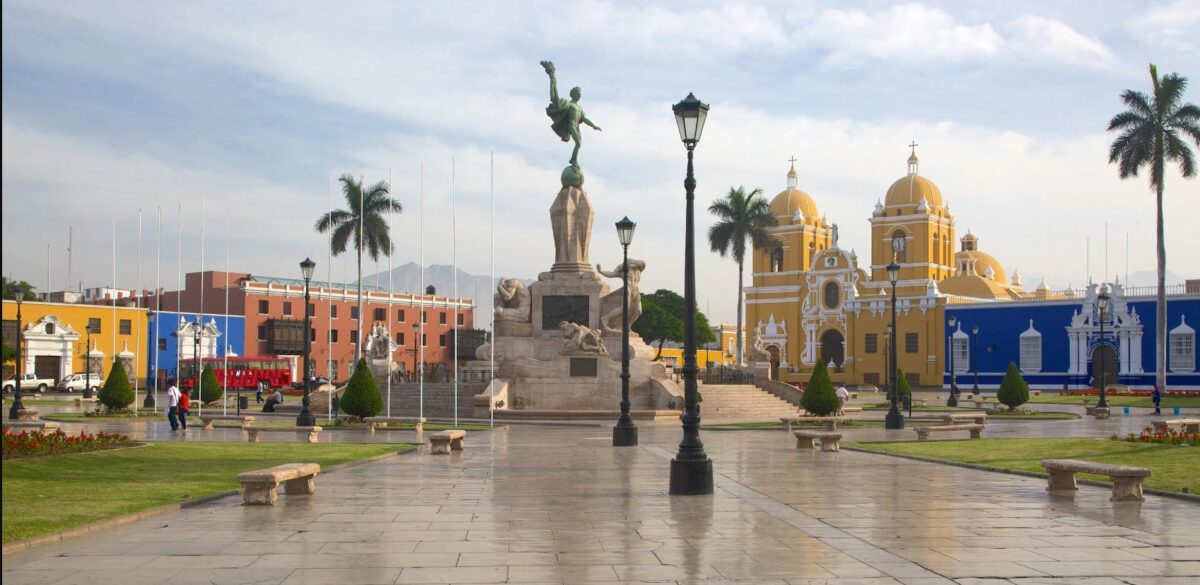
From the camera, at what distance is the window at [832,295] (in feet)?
275

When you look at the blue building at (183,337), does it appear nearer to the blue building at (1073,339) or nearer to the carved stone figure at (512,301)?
the carved stone figure at (512,301)

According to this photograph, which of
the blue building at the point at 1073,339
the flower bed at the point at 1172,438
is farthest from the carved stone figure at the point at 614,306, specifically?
the blue building at the point at 1073,339

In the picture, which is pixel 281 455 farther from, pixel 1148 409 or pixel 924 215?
pixel 924 215

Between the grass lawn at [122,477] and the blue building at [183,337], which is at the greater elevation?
the blue building at [183,337]

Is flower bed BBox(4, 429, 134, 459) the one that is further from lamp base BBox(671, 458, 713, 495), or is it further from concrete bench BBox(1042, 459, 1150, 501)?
concrete bench BBox(1042, 459, 1150, 501)

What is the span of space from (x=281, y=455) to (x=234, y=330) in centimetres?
5939

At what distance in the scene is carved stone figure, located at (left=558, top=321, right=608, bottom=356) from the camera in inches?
1410

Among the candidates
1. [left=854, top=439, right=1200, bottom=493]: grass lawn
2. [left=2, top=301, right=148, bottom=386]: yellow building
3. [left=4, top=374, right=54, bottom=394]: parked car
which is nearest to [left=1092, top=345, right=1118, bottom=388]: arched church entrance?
[left=854, top=439, right=1200, bottom=493]: grass lawn

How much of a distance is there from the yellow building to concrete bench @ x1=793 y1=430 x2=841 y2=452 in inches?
2016

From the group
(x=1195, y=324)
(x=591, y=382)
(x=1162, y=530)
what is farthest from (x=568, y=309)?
(x=1195, y=324)

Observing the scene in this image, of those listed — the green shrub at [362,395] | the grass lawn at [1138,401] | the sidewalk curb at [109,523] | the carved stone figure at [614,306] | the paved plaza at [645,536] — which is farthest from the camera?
the grass lawn at [1138,401]

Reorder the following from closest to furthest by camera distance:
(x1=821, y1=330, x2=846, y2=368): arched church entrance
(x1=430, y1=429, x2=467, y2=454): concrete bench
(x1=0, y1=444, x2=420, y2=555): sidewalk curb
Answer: (x1=0, y1=444, x2=420, y2=555): sidewalk curb
(x1=430, y1=429, x2=467, y2=454): concrete bench
(x1=821, y1=330, x2=846, y2=368): arched church entrance

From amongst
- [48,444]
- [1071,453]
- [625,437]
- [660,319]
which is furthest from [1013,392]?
[660,319]

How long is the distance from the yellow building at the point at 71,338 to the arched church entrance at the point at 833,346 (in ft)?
152
